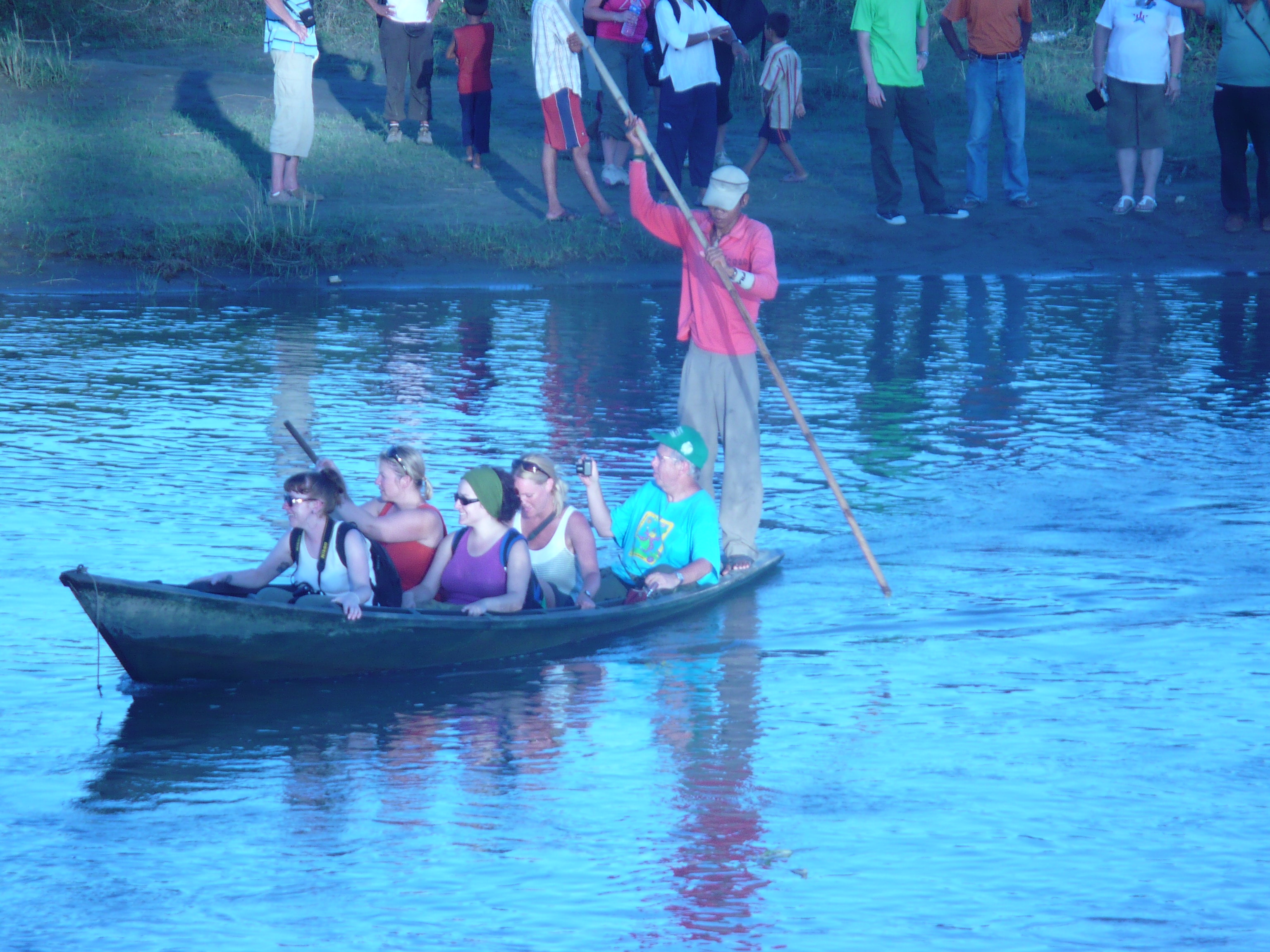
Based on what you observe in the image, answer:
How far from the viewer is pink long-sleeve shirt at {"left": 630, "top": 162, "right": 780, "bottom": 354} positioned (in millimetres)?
8867

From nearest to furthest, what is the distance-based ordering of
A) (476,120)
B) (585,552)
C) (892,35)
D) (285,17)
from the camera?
(585,552) → (285,17) → (892,35) → (476,120)

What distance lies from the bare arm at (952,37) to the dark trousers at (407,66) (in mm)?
5209

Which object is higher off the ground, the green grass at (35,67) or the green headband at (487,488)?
the green grass at (35,67)

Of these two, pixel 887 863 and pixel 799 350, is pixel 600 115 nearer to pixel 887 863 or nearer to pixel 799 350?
pixel 799 350

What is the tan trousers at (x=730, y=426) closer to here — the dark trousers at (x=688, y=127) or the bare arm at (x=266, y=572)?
the bare arm at (x=266, y=572)

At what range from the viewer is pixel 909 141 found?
1830 centimetres

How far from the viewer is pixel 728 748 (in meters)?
7.01

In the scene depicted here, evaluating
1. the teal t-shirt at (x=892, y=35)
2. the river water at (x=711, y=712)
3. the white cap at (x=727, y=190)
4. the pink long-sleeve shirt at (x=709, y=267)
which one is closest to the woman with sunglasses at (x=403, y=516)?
the river water at (x=711, y=712)

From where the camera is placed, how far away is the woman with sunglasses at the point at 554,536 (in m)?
8.41

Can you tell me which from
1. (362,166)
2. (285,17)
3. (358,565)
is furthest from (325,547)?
(362,166)

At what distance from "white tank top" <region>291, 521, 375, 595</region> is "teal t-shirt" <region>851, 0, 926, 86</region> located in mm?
11041

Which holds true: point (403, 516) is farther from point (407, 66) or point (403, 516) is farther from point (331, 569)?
point (407, 66)

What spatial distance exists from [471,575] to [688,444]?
123cm

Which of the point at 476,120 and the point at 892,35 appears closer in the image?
the point at 892,35
